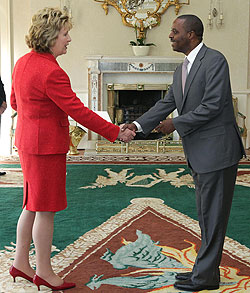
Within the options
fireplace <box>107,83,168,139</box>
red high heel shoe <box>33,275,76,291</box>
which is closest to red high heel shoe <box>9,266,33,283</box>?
red high heel shoe <box>33,275,76,291</box>

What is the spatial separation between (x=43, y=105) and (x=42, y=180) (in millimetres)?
415

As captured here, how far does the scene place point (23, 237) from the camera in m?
2.87

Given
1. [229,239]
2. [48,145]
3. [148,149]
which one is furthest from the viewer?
[148,149]

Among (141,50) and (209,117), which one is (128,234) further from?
(141,50)

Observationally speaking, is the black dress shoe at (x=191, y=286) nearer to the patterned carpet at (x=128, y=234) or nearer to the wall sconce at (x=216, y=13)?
the patterned carpet at (x=128, y=234)

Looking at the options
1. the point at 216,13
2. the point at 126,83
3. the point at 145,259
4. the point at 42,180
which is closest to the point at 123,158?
the point at 126,83

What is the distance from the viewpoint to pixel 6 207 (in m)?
4.61

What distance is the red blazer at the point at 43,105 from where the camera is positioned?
102 inches

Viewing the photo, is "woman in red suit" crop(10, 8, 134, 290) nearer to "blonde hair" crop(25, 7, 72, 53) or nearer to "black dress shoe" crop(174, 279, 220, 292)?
"blonde hair" crop(25, 7, 72, 53)

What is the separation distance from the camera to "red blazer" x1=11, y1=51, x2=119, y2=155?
2600 mm

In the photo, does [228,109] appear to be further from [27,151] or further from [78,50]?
[78,50]

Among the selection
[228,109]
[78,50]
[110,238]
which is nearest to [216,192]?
[228,109]

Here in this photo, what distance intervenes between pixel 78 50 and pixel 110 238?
5357 millimetres

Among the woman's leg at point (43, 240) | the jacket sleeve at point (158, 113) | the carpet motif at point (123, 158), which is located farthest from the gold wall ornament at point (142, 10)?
the woman's leg at point (43, 240)
